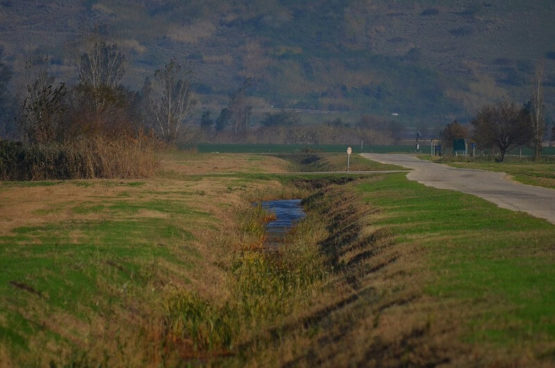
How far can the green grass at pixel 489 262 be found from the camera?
11.1 m

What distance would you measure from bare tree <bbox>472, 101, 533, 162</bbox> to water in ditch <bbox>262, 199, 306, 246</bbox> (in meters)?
43.7

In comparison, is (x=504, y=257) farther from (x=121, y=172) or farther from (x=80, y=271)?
(x=121, y=172)

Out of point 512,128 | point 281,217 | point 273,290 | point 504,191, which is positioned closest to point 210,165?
point 281,217

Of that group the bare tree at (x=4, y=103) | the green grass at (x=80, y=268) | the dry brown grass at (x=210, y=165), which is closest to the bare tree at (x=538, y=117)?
the dry brown grass at (x=210, y=165)

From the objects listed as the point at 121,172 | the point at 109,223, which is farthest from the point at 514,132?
the point at 109,223

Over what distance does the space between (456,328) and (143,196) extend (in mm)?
22948

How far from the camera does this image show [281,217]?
36.6 metres

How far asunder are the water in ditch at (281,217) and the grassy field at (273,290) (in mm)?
1269

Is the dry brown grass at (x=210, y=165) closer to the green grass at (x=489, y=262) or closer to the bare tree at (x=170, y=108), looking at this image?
the bare tree at (x=170, y=108)

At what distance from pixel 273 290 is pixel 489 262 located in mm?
4841

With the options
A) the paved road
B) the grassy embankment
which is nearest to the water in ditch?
the grassy embankment

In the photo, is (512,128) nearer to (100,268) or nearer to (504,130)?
(504,130)

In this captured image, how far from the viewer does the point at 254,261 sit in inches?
837

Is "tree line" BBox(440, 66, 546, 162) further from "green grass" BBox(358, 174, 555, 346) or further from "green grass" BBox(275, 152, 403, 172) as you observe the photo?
"green grass" BBox(358, 174, 555, 346)
